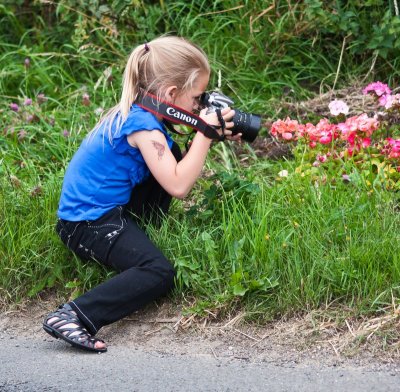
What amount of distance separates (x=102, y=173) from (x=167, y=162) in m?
0.31

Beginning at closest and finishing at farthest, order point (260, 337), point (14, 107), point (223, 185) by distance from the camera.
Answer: point (260, 337) → point (223, 185) → point (14, 107)

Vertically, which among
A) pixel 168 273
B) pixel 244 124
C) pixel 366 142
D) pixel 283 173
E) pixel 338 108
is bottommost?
pixel 168 273

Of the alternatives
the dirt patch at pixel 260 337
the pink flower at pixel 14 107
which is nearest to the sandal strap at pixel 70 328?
the dirt patch at pixel 260 337

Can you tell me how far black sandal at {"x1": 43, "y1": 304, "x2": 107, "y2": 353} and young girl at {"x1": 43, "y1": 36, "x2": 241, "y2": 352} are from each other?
0.04 feet

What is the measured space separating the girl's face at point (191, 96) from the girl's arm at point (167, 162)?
0.65ft

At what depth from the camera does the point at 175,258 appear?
411 cm

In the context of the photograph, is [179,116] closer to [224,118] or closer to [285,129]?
[224,118]

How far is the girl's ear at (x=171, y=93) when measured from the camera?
405 cm

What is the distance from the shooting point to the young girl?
12.8 feet

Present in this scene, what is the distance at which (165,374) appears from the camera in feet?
11.4

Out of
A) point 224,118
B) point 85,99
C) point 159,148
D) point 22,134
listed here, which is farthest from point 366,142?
point 22,134

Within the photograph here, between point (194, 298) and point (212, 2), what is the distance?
288cm

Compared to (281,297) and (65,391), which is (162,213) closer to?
(281,297)

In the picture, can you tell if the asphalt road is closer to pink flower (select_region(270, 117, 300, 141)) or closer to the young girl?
the young girl
